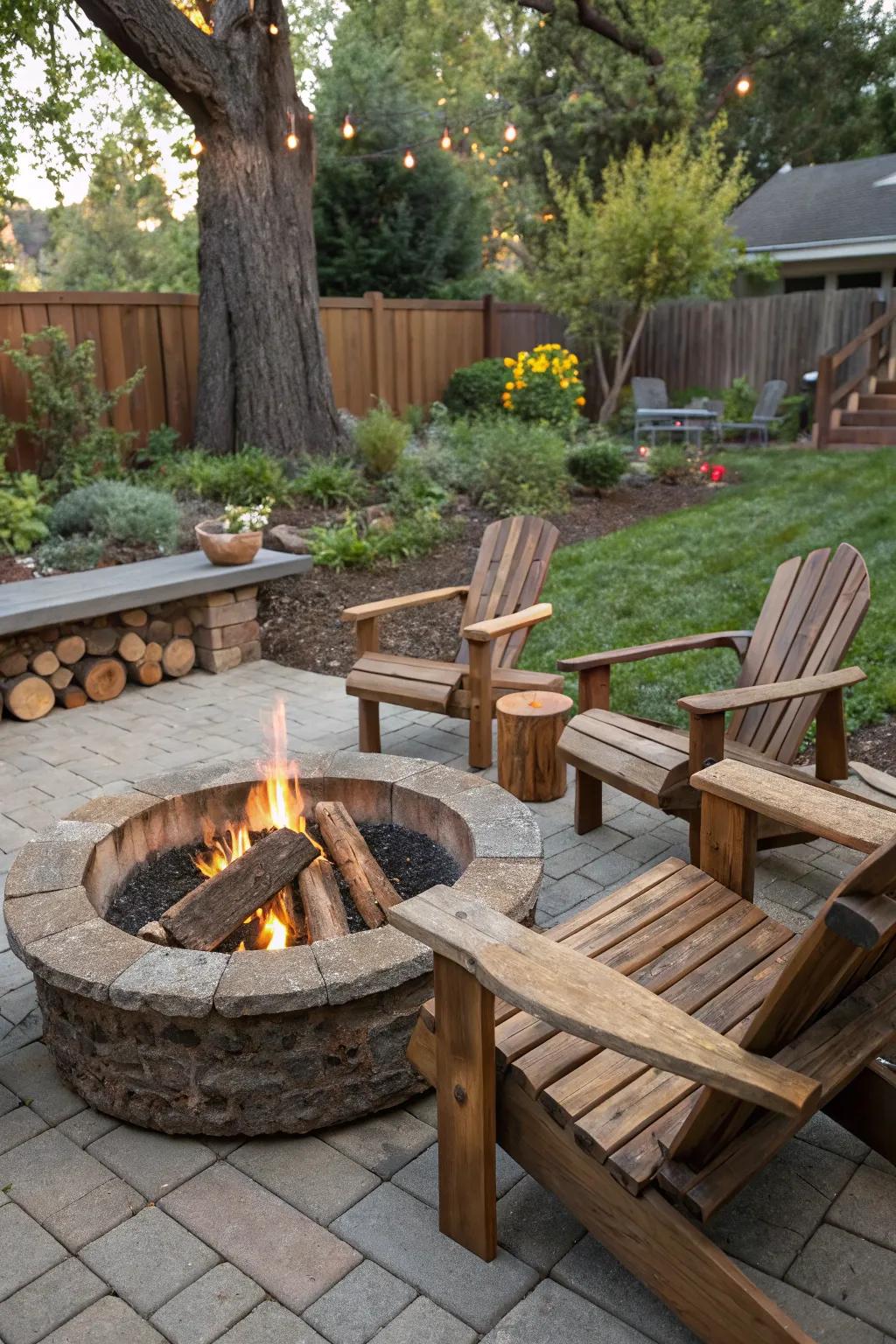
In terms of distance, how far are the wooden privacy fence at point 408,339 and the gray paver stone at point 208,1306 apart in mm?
6416

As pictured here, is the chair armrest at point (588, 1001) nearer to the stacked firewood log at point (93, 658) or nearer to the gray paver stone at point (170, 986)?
the gray paver stone at point (170, 986)

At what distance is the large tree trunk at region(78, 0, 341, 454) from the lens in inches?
283

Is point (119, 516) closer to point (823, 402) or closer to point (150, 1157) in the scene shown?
point (150, 1157)

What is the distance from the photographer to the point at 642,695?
15.2ft

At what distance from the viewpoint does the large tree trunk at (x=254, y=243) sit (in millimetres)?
7195

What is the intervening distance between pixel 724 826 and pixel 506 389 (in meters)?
8.71

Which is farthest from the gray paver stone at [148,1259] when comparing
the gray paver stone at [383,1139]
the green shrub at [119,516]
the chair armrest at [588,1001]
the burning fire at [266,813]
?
the green shrub at [119,516]

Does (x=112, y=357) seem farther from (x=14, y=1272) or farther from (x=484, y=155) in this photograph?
(x=484, y=155)

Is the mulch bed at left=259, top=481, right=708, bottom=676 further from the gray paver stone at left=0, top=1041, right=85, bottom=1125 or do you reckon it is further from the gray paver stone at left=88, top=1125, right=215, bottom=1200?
the gray paver stone at left=88, top=1125, right=215, bottom=1200

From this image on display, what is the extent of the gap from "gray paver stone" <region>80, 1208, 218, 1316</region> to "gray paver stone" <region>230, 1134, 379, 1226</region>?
19cm

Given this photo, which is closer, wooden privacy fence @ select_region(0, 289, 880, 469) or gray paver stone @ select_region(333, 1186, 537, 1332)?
gray paver stone @ select_region(333, 1186, 537, 1332)

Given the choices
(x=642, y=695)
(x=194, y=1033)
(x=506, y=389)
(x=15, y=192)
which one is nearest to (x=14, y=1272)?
(x=194, y=1033)

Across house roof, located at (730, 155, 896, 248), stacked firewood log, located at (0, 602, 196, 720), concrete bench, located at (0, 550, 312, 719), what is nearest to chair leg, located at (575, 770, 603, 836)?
concrete bench, located at (0, 550, 312, 719)

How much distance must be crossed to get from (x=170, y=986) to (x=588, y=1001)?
3.18ft
